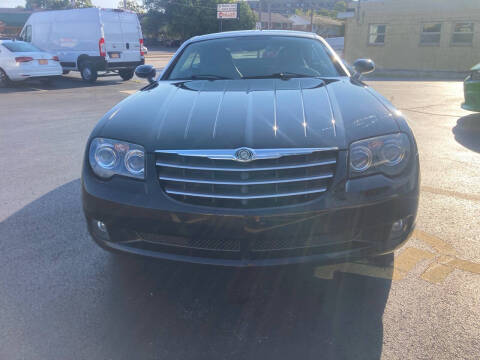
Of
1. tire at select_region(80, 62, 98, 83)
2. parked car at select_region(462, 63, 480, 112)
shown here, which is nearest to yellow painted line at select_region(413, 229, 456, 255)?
parked car at select_region(462, 63, 480, 112)

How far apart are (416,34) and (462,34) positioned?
7.03 ft

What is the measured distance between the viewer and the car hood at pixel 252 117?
2203 mm

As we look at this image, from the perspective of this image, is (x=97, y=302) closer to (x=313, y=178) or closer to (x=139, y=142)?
(x=139, y=142)

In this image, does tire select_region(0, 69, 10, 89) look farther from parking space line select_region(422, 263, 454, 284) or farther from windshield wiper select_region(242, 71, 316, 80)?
parking space line select_region(422, 263, 454, 284)

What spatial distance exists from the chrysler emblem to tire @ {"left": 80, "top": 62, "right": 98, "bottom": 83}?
13.9m

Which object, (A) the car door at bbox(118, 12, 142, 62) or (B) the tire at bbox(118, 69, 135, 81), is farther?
(B) the tire at bbox(118, 69, 135, 81)

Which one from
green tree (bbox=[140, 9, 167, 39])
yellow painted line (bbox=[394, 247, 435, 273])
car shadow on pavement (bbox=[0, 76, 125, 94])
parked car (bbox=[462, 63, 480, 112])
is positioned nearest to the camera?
yellow painted line (bbox=[394, 247, 435, 273])

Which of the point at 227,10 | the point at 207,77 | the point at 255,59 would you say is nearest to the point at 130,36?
the point at 227,10

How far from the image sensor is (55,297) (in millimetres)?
2486

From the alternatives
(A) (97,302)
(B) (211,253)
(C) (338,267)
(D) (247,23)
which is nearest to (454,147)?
(C) (338,267)

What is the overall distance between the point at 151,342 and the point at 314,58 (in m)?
2.73

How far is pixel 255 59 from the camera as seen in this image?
12.2 feet

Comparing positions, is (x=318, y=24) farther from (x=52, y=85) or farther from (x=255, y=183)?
(x=255, y=183)

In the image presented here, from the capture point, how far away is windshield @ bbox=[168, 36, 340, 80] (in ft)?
11.6
